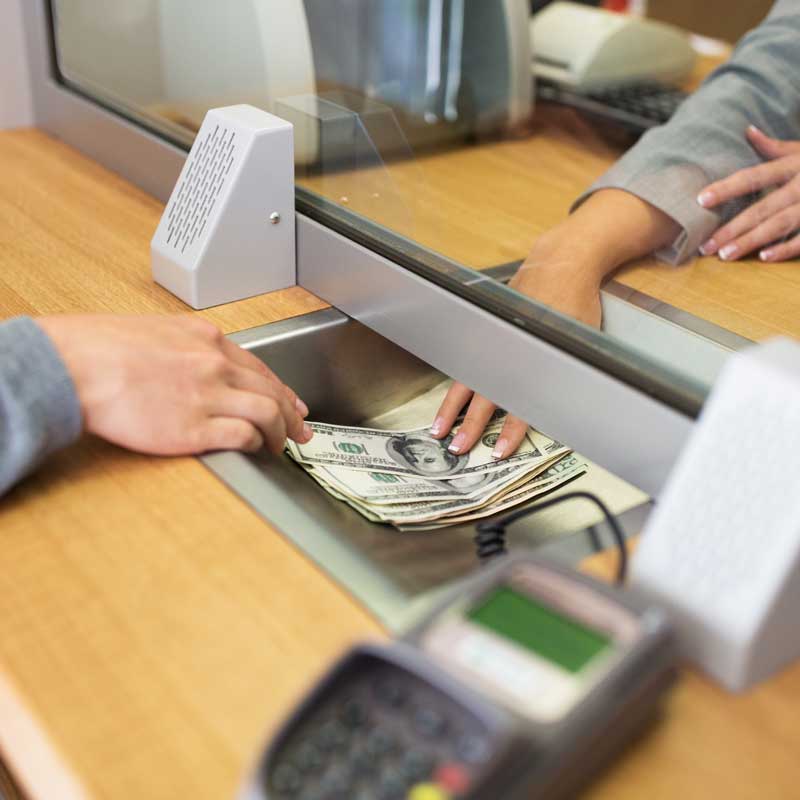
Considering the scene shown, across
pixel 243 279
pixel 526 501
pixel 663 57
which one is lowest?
pixel 526 501

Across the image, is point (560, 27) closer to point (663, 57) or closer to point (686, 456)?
point (663, 57)

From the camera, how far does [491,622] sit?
538 millimetres

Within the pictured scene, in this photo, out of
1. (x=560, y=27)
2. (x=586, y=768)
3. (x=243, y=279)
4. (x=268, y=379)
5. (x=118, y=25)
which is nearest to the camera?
(x=586, y=768)

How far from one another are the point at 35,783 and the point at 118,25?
115cm

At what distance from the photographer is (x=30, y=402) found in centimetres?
72

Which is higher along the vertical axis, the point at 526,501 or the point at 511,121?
the point at 511,121

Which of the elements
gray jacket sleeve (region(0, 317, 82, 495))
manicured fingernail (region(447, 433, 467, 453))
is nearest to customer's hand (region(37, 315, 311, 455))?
gray jacket sleeve (region(0, 317, 82, 495))

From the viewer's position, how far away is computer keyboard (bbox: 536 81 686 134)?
142 cm

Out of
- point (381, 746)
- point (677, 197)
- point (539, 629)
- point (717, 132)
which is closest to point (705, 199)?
point (677, 197)

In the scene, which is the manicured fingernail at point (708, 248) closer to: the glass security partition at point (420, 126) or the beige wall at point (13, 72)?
the glass security partition at point (420, 126)

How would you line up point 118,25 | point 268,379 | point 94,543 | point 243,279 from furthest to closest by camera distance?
1. point 118,25
2. point 243,279
3. point 268,379
4. point 94,543

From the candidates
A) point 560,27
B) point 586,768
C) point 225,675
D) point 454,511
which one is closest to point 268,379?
point 454,511

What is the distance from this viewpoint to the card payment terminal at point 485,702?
18.1 inches

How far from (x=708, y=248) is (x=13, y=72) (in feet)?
3.70
